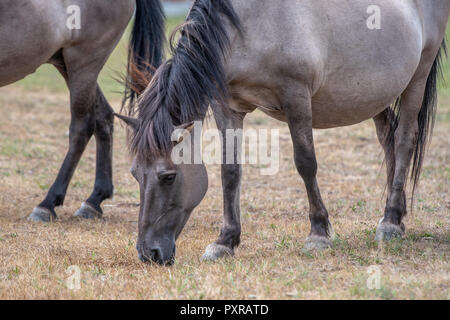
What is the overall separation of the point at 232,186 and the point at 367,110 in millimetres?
1326

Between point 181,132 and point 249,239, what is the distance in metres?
1.69

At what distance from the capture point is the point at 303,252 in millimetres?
4922

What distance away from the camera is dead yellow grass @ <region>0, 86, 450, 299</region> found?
4.05 meters

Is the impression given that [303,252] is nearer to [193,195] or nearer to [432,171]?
[193,195]

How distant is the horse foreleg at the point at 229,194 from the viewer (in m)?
5.07

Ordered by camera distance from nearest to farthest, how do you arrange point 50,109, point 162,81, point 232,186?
1. point 162,81
2. point 232,186
3. point 50,109

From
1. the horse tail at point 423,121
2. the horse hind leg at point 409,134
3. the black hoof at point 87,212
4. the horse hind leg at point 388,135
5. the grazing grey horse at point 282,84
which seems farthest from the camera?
the black hoof at point 87,212
